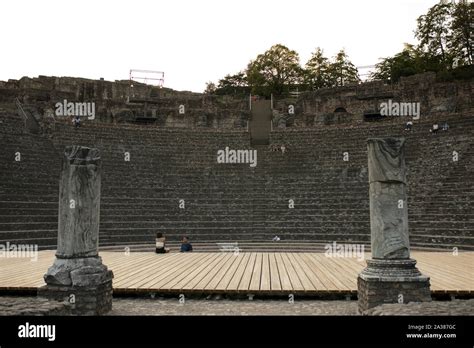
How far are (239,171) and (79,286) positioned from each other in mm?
15311

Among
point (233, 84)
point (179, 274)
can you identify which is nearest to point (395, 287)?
point (179, 274)

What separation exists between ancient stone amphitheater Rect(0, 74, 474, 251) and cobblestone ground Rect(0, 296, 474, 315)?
27.4 feet

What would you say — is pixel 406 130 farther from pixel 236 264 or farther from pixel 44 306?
pixel 44 306

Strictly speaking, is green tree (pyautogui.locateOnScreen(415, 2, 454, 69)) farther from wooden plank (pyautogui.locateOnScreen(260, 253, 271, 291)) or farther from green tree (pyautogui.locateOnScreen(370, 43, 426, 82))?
wooden plank (pyautogui.locateOnScreen(260, 253, 271, 291))

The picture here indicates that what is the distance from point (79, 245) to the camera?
6914 mm

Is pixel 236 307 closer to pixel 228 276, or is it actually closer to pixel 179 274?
pixel 228 276

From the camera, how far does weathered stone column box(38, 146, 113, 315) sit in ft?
21.4

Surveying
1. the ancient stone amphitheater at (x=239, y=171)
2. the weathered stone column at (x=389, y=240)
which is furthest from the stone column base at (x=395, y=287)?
the ancient stone amphitheater at (x=239, y=171)

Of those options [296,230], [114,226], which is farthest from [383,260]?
[114,226]

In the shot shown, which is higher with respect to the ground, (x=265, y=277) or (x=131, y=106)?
(x=131, y=106)

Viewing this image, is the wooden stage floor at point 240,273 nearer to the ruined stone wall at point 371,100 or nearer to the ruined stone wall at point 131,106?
the ruined stone wall at point 131,106

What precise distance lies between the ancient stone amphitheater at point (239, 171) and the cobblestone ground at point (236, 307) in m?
8.34

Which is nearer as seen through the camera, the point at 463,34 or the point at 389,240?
the point at 389,240
